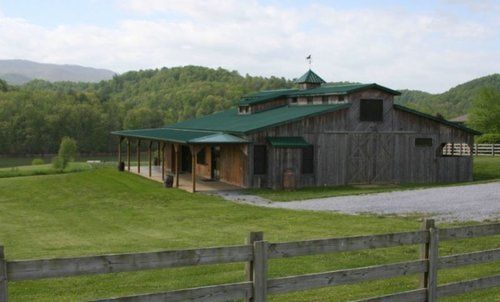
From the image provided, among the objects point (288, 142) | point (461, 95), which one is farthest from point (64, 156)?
point (461, 95)

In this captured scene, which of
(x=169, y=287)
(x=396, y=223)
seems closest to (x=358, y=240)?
(x=169, y=287)

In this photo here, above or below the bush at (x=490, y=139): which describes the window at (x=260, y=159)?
below

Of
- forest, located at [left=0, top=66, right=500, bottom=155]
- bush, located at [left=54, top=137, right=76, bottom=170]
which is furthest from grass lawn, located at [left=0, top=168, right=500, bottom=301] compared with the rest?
forest, located at [left=0, top=66, right=500, bottom=155]

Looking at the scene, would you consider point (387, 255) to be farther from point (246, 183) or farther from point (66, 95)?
point (66, 95)

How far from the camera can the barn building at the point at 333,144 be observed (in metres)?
29.0

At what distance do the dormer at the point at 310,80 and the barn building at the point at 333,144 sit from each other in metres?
3.64

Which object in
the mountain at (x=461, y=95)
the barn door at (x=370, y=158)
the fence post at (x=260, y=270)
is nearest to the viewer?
the fence post at (x=260, y=270)

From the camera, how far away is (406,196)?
77.7ft

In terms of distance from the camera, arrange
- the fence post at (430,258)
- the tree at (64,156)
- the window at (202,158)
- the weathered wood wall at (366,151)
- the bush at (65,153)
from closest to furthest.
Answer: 1. the fence post at (430,258)
2. the weathered wood wall at (366,151)
3. the window at (202,158)
4. the tree at (64,156)
5. the bush at (65,153)

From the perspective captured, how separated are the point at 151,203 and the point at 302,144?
29.3 feet

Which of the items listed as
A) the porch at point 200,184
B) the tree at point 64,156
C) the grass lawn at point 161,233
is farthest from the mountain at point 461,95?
the grass lawn at point 161,233

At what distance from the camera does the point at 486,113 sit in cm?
6981

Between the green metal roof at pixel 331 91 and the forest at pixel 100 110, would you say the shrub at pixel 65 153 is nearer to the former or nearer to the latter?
the green metal roof at pixel 331 91

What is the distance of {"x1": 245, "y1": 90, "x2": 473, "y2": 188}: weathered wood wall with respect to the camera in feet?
96.2
